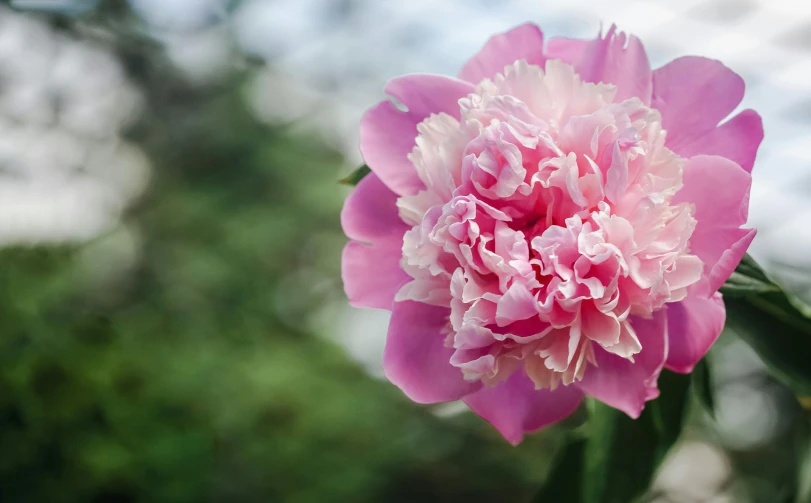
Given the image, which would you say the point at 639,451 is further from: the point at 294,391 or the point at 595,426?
the point at 294,391

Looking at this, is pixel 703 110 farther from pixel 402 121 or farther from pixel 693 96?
pixel 402 121

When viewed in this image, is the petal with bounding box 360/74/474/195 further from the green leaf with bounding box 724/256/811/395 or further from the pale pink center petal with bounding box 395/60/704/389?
the green leaf with bounding box 724/256/811/395

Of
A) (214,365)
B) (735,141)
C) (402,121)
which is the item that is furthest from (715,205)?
(214,365)

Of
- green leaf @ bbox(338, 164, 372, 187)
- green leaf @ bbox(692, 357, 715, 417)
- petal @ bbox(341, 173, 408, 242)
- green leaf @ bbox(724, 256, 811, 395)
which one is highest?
petal @ bbox(341, 173, 408, 242)

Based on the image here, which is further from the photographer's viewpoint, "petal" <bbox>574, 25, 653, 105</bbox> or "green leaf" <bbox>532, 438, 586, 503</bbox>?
"green leaf" <bbox>532, 438, 586, 503</bbox>

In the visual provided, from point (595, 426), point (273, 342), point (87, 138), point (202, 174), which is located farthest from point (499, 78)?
point (87, 138)

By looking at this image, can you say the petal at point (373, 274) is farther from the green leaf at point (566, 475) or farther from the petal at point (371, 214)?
the green leaf at point (566, 475)

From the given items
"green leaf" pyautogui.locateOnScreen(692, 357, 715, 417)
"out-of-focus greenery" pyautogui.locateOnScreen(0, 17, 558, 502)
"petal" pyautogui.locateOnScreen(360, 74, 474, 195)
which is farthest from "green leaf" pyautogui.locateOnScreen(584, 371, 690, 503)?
"out-of-focus greenery" pyautogui.locateOnScreen(0, 17, 558, 502)

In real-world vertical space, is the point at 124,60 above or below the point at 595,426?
below
